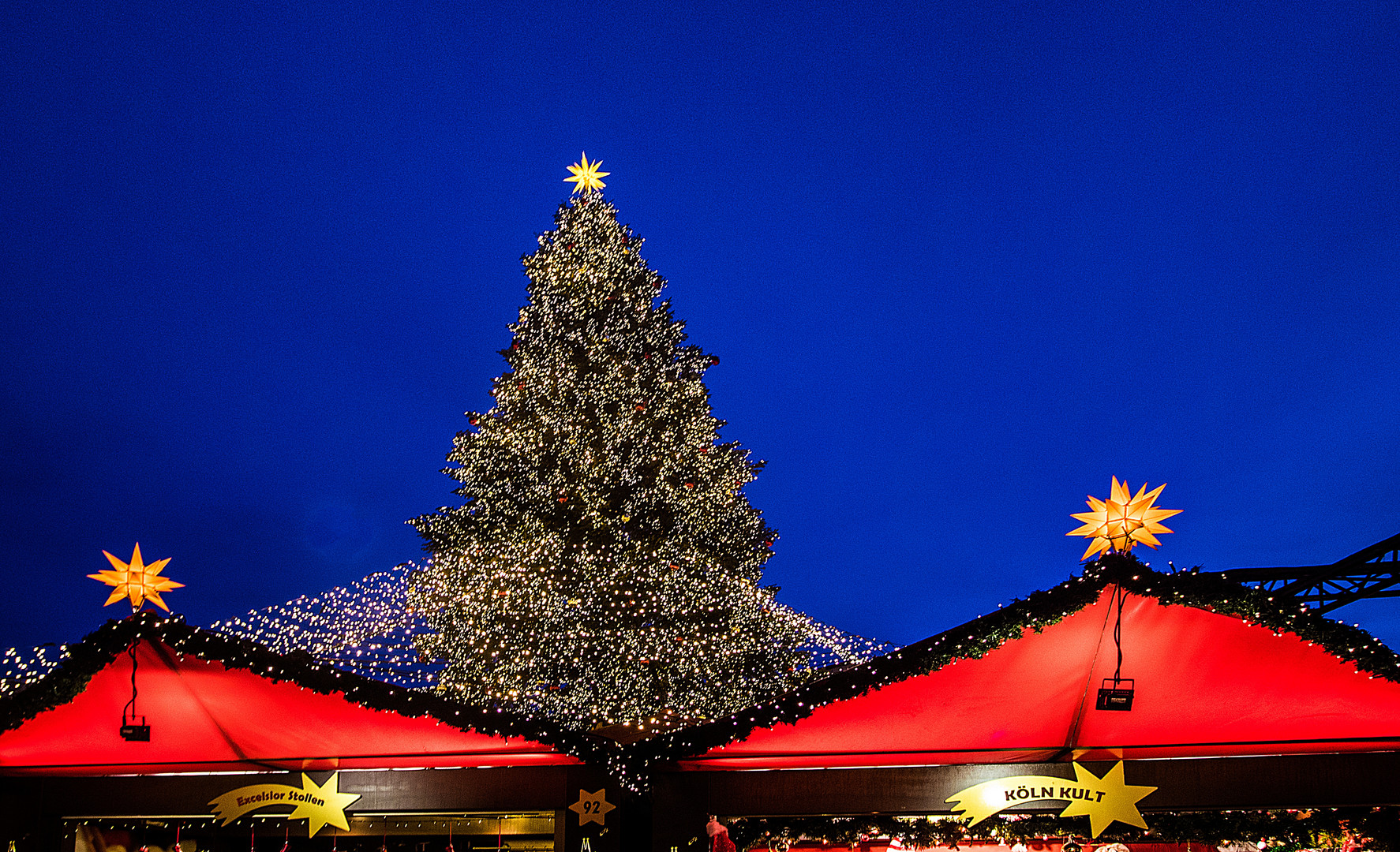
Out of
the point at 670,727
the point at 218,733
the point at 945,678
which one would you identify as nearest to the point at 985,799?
the point at 945,678

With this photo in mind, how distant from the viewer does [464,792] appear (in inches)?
236

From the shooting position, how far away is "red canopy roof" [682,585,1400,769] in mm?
4551

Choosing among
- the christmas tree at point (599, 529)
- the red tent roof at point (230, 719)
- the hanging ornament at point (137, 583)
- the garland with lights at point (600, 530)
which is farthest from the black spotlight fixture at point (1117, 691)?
the christmas tree at point (599, 529)

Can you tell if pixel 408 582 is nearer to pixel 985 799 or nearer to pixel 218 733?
pixel 218 733

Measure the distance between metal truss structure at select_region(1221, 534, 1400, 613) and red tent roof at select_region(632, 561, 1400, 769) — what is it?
433cm

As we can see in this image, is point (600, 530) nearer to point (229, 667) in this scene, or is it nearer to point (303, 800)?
point (303, 800)

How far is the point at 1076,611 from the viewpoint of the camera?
14.0 ft

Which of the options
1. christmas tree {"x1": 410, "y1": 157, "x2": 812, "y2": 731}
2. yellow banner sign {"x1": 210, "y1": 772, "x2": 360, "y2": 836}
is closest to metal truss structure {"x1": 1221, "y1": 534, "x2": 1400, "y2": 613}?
christmas tree {"x1": 410, "y1": 157, "x2": 812, "y2": 731}

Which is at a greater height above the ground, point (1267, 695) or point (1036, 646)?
point (1036, 646)

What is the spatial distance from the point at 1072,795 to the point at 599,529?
7.31 meters

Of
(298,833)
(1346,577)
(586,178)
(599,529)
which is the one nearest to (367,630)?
(599,529)

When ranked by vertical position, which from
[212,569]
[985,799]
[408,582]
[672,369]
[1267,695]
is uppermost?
[212,569]

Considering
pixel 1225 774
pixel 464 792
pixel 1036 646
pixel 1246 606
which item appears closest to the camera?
pixel 1246 606

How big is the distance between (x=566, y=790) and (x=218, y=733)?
2605 mm
